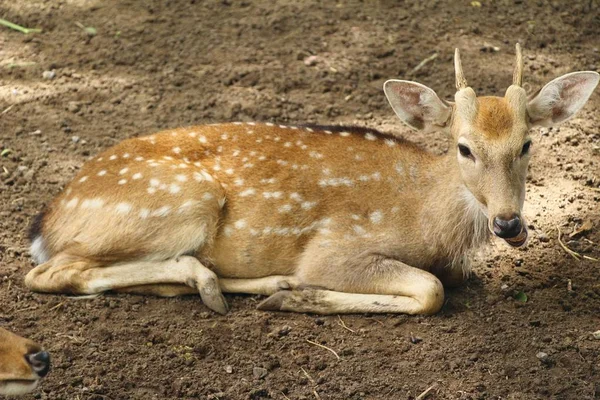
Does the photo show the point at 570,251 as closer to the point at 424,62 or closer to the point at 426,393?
the point at 426,393

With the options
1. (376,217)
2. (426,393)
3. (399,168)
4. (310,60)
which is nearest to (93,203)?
(376,217)

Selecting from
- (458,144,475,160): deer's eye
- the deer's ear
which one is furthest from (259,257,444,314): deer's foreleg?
the deer's ear

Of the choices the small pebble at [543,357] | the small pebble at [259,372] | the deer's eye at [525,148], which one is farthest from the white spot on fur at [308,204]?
the small pebble at [543,357]

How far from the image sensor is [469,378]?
4238 mm

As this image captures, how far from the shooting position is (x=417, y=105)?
15.8 feet

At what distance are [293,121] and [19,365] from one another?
131 inches

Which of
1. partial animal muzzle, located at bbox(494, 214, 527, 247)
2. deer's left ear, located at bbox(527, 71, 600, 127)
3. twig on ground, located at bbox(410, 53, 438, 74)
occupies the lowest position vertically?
twig on ground, located at bbox(410, 53, 438, 74)

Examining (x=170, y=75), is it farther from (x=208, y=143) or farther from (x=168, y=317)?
(x=168, y=317)

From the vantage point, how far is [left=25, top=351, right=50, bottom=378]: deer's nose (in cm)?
349

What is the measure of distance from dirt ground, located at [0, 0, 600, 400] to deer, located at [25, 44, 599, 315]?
13 centimetres

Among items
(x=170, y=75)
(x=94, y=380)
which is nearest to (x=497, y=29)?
(x=170, y=75)

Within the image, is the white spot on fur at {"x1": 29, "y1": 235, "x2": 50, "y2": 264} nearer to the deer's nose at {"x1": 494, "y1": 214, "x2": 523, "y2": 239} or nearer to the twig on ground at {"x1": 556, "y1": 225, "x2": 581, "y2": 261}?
the deer's nose at {"x1": 494, "y1": 214, "x2": 523, "y2": 239}

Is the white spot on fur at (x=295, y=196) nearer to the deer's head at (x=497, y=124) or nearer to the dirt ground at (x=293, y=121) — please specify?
the dirt ground at (x=293, y=121)

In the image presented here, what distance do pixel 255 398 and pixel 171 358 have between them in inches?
19.8
